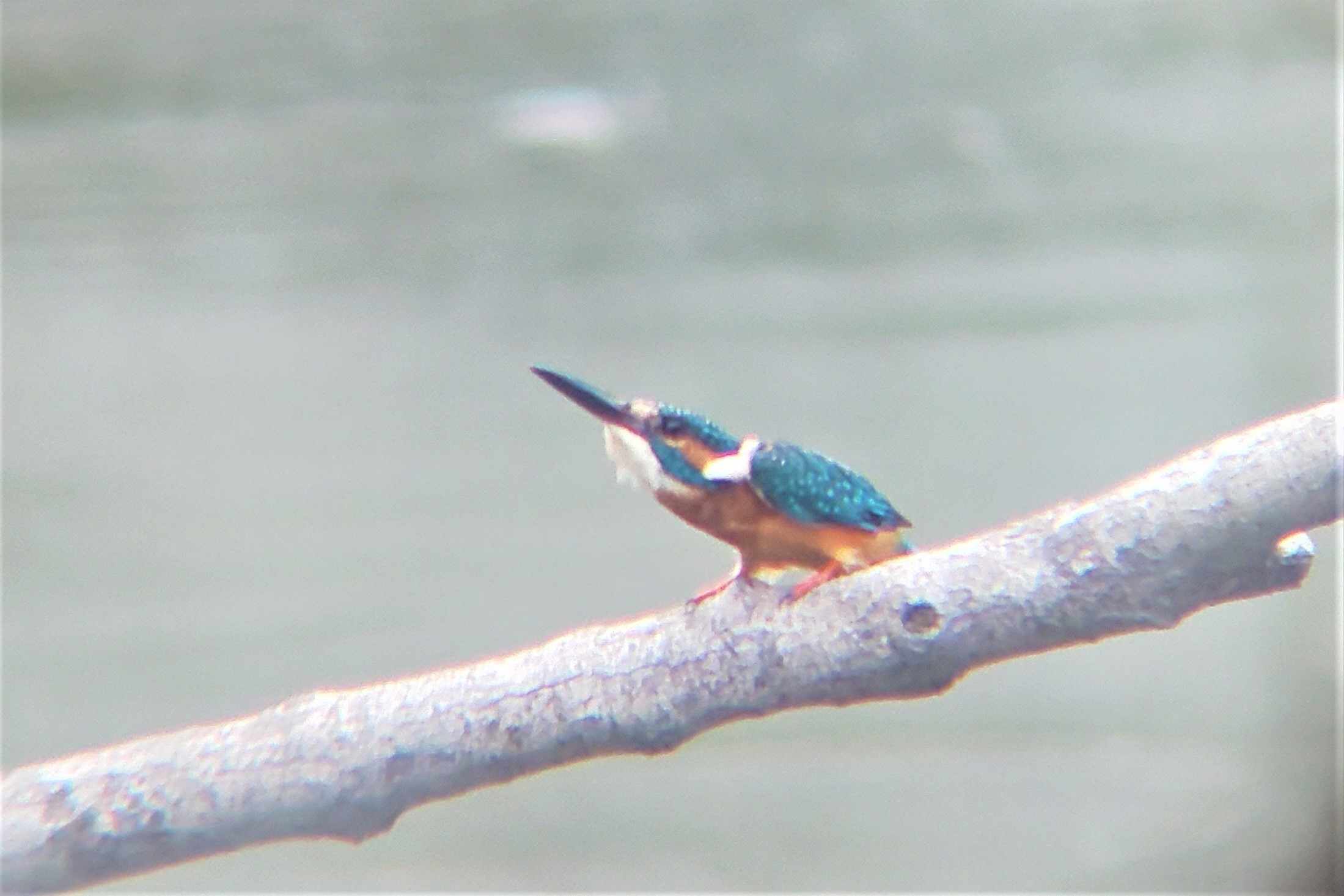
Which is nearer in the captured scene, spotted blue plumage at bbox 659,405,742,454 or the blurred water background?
spotted blue plumage at bbox 659,405,742,454

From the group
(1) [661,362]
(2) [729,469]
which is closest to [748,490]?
(2) [729,469]

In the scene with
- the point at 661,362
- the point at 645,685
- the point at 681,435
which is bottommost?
the point at 645,685

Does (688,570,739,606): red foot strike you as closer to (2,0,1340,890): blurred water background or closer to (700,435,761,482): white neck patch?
(700,435,761,482): white neck patch

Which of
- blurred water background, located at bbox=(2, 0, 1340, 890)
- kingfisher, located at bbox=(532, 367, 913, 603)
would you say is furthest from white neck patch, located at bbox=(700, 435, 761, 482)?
blurred water background, located at bbox=(2, 0, 1340, 890)

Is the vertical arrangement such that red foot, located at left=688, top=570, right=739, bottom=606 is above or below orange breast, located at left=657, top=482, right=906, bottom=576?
below

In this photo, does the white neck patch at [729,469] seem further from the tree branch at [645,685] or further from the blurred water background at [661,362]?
the blurred water background at [661,362]

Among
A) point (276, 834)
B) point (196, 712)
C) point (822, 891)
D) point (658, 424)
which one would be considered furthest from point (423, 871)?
point (658, 424)

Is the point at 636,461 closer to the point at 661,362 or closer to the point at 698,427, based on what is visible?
the point at 698,427

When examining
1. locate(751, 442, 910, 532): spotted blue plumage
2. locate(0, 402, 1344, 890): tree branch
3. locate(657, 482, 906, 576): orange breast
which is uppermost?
locate(751, 442, 910, 532): spotted blue plumage
